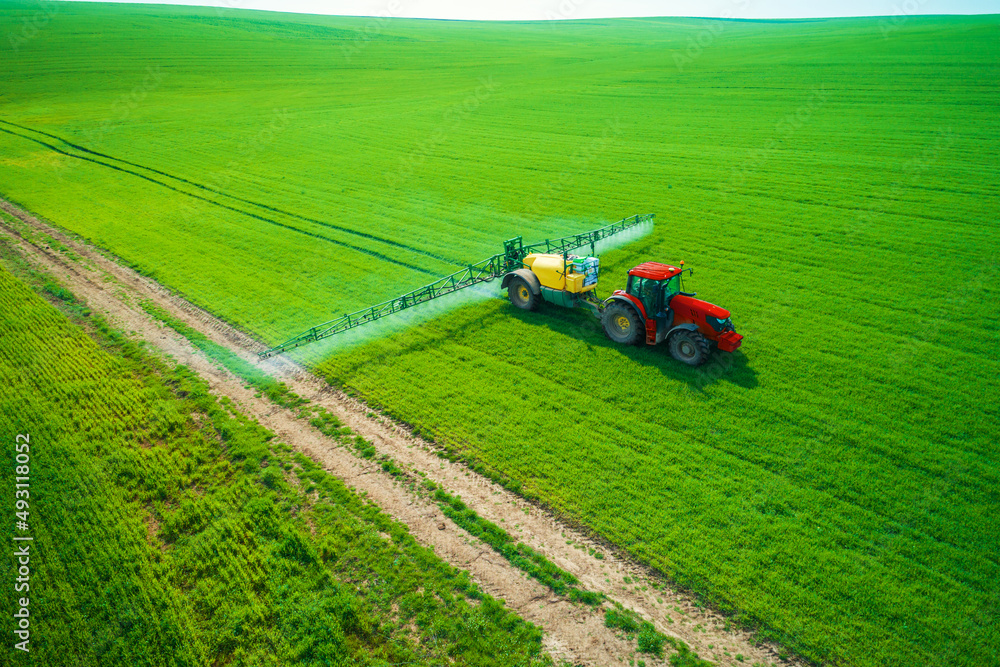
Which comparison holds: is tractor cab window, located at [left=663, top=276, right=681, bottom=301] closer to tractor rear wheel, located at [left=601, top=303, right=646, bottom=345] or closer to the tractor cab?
the tractor cab

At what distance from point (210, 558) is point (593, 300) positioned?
12968 millimetres

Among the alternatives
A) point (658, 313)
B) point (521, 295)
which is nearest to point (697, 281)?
point (658, 313)

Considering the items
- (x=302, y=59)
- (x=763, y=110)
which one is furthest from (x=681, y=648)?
(x=302, y=59)

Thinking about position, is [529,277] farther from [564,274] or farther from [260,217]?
[260,217]

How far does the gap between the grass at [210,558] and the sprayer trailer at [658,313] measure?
29.2 feet

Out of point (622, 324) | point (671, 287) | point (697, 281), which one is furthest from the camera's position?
point (697, 281)

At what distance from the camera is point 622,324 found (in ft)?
53.5

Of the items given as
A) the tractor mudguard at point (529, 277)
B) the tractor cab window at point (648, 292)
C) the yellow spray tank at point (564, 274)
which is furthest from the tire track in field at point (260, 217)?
the tractor cab window at point (648, 292)

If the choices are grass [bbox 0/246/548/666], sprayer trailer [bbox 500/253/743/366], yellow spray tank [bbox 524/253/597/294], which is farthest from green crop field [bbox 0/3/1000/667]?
grass [bbox 0/246/548/666]

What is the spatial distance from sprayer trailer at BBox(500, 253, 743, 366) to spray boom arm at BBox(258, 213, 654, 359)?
1.41m

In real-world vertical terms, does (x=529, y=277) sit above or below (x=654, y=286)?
below

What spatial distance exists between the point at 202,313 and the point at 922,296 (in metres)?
26.0

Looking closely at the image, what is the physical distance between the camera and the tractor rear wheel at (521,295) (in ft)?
60.2

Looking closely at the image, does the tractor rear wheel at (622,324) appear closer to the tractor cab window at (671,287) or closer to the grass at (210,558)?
the tractor cab window at (671,287)
